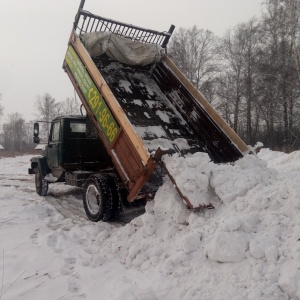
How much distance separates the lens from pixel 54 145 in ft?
23.2

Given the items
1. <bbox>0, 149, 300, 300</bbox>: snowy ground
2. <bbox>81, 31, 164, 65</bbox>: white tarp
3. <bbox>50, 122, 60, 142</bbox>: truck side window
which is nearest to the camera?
<bbox>0, 149, 300, 300</bbox>: snowy ground

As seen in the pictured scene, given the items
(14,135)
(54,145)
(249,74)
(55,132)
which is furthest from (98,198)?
(14,135)

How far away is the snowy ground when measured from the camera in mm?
2848

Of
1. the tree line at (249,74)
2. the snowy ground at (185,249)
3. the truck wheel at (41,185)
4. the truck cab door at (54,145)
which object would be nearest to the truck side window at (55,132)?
the truck cab door at (54,145)

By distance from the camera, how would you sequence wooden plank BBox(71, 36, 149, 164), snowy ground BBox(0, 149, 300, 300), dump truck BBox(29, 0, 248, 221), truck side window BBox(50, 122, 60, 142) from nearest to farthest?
snowy ground BBox(0, 149, 300, 300) < wooden plank BBox(71, 36, 149, 164) < dump truck BBox(29, 0, 248, 221) < truck side window BBox(50, 122, 60, 142)

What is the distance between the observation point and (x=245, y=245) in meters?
3.01

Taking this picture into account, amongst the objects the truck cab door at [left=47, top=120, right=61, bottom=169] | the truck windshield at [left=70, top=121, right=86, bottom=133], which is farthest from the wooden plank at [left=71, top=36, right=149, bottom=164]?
the truck cab door at [left=47, top=120, right=61, bottom=169]

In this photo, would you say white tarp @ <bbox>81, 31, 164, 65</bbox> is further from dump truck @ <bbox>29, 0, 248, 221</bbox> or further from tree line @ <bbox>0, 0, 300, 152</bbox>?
tree line @ <bbox>0, 0, 300, 152</bbox>

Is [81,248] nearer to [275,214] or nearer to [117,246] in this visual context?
[117,246]

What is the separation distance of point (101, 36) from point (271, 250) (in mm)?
5165

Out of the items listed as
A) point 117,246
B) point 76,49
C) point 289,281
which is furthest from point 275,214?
point 76,49

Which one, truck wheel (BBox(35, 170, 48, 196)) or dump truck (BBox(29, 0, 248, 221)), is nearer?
dump truck (BBox(29, 0, 248, 221))

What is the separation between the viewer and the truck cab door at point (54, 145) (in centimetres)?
690

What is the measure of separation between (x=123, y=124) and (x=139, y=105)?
162 centimetres
